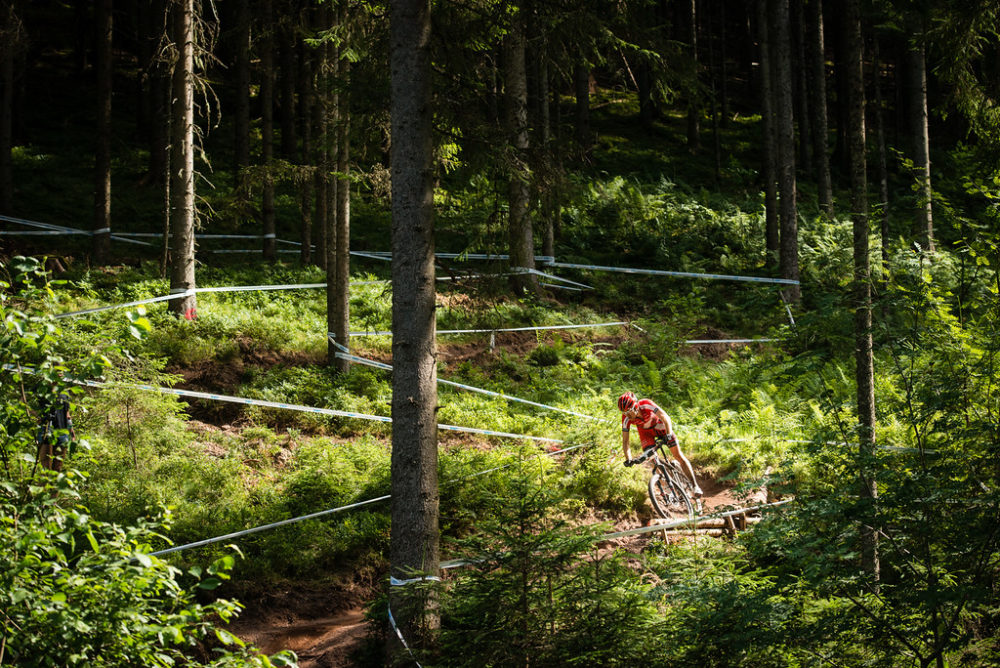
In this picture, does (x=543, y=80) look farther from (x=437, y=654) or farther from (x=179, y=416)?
(x=437, y=654)

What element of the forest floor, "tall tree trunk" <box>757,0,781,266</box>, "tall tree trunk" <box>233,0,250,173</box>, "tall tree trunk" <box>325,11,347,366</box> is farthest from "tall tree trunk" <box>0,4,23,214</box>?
"tall tree trunk" <box>757,0,781,266</box>

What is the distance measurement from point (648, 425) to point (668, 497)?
0.99m

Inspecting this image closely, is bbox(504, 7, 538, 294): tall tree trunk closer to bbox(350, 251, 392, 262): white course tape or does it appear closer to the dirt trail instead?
bbox(350, 251, 392, 262): white course tape

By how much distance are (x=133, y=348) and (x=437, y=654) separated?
27.7 feet

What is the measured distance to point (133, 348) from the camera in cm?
1261

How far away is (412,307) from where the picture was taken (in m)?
7.19

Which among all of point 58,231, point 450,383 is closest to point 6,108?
point 58,231

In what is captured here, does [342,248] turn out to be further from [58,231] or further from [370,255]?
[58,231]

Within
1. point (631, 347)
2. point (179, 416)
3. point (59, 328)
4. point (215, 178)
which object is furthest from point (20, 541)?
point (215, 178)

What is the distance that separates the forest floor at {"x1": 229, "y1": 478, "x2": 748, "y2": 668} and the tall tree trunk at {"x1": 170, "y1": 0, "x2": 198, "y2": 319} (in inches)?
267

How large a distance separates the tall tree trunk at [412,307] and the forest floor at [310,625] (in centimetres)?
129

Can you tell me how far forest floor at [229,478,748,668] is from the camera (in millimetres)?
7848

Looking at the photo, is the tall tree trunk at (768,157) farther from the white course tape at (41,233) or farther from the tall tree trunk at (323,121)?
the white course tape at (41,233)

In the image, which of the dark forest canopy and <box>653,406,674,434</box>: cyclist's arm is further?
<box>653,406,674,434</box>: cyclist's arm
